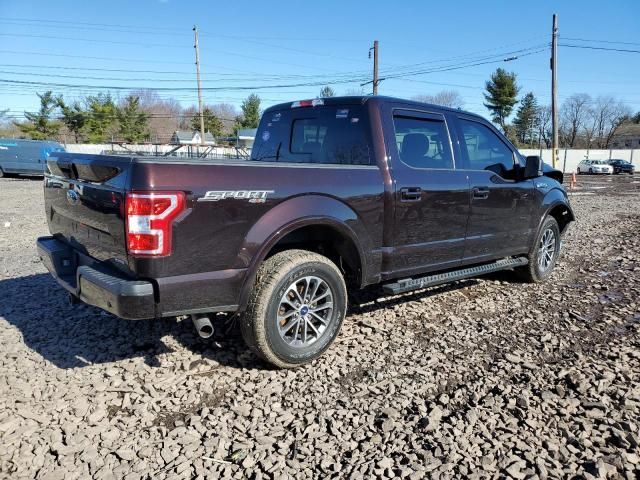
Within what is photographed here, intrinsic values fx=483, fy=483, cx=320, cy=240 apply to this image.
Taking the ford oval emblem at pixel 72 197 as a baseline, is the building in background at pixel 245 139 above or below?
above

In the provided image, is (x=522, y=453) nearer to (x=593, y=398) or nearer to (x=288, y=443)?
(x=593, y=398)

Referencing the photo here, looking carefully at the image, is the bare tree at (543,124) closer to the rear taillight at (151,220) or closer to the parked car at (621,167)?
the parked car at (621,167)

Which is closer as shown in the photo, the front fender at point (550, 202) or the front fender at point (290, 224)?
the front fender at point (290, 224)

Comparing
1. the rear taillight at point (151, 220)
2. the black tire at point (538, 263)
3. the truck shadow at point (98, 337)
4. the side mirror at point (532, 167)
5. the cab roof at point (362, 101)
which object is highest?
the cab roof at point (362, 101)

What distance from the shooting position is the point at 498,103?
61031 mm

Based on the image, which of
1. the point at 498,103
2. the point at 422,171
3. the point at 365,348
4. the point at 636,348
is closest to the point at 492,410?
the point at 365,348

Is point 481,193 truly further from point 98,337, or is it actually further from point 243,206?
point 98,337

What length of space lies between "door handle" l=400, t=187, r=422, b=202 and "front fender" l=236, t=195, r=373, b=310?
493 mm

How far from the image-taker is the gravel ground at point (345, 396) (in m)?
2.47

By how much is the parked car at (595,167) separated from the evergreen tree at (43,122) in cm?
5132

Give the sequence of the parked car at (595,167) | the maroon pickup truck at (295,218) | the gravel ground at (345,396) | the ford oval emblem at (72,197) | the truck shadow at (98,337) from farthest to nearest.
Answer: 1. the parked car at (595,167)
2. the truck shadow at (98,337)
3. the ford oval emblem at (72,197)
4. the maroon pickup truck at (295,218)
5. the gravel ground at (345,396)

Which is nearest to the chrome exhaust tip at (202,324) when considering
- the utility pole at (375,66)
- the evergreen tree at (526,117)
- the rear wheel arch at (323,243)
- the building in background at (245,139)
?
the rear wheel arch at (323,243)

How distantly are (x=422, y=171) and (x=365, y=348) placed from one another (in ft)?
5.15

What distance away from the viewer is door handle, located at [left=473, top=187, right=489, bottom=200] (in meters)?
4.64
